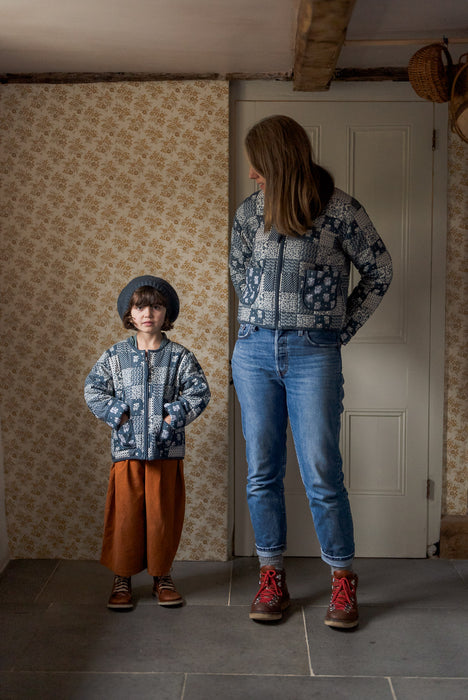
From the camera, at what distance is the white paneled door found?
3.06 m

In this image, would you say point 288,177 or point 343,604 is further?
point 343,604

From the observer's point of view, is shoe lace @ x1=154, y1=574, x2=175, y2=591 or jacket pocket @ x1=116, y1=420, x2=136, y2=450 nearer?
jacket pocket @ x1=116, y1=420, x2=136, y2=450

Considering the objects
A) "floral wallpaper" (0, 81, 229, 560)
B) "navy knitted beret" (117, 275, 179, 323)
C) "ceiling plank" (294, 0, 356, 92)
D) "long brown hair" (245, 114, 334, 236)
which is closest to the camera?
"ceiling plank" (294, 0, 356, 92)

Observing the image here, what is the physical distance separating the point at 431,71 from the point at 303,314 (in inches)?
36.9

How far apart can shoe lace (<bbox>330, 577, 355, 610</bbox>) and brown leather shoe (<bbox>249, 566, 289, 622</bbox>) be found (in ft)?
0.60

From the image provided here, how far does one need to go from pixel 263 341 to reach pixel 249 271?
0.26 metres

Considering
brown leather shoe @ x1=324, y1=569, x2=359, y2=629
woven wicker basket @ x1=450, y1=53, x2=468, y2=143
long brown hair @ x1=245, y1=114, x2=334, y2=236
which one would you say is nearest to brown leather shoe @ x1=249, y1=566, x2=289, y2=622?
brown leather shoe @ x1=324, y1=569, x2=359, y2=629

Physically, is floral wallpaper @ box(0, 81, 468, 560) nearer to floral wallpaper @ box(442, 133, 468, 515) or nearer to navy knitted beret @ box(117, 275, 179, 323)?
floral wallpaper @ box(442, 133, 468, 515)

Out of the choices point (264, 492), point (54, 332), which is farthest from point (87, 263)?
point (264, 492)

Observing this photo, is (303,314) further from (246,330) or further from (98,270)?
(98,270)

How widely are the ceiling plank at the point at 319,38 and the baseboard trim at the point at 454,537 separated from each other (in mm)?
1875

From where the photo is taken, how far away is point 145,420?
8.55 ft

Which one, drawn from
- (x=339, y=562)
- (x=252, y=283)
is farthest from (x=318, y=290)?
(x=339, y=562)

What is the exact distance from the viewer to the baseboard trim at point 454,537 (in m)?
3.18
